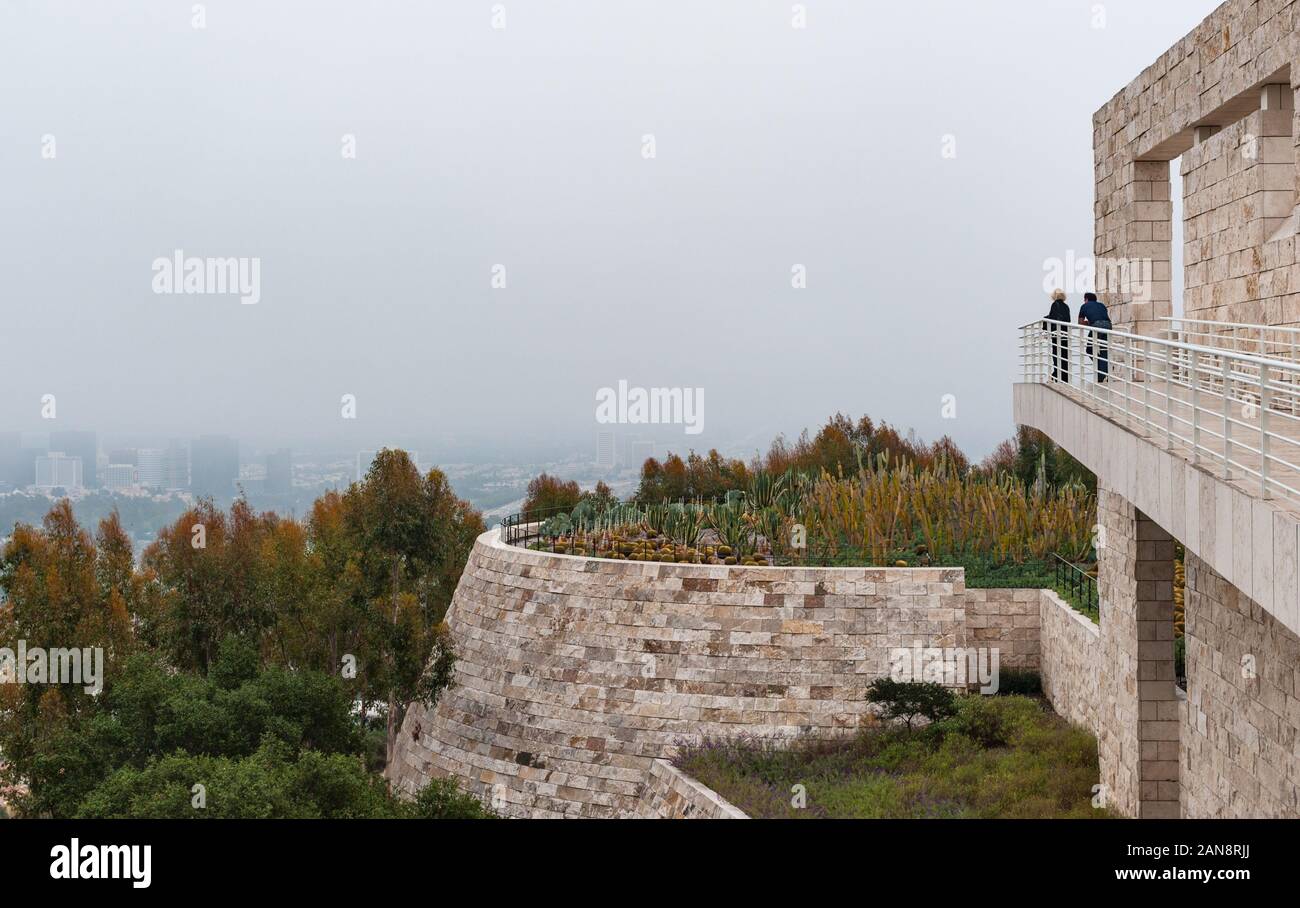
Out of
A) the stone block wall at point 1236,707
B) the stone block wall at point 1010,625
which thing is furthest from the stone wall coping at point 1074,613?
the stone block wall at point 1236,707

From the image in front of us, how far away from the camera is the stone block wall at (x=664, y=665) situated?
1644 centimetres

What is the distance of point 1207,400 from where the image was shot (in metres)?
11.1

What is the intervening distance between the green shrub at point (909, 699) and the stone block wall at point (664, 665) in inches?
17.2

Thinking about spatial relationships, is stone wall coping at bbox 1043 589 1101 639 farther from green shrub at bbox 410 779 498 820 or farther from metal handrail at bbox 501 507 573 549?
metal handrail at bbox 501 507 573 549

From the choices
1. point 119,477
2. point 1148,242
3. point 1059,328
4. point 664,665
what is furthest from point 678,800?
point 119,477

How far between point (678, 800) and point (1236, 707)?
282 inches

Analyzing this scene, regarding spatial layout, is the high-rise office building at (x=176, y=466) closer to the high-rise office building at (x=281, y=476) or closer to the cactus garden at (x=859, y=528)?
the high-rise office building at (x=281, y=476)

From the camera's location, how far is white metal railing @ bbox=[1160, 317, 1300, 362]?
9484 mm

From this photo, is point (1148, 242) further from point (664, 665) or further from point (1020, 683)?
point (664, 665)

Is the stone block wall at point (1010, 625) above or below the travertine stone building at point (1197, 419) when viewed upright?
below

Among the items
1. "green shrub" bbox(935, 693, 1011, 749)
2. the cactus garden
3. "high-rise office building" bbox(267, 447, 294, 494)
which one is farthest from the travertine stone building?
"high-rise office building" bbox(267, 447, 294, 494)

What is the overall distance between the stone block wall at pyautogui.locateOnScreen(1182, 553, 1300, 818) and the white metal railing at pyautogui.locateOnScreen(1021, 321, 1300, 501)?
5.51 feet
